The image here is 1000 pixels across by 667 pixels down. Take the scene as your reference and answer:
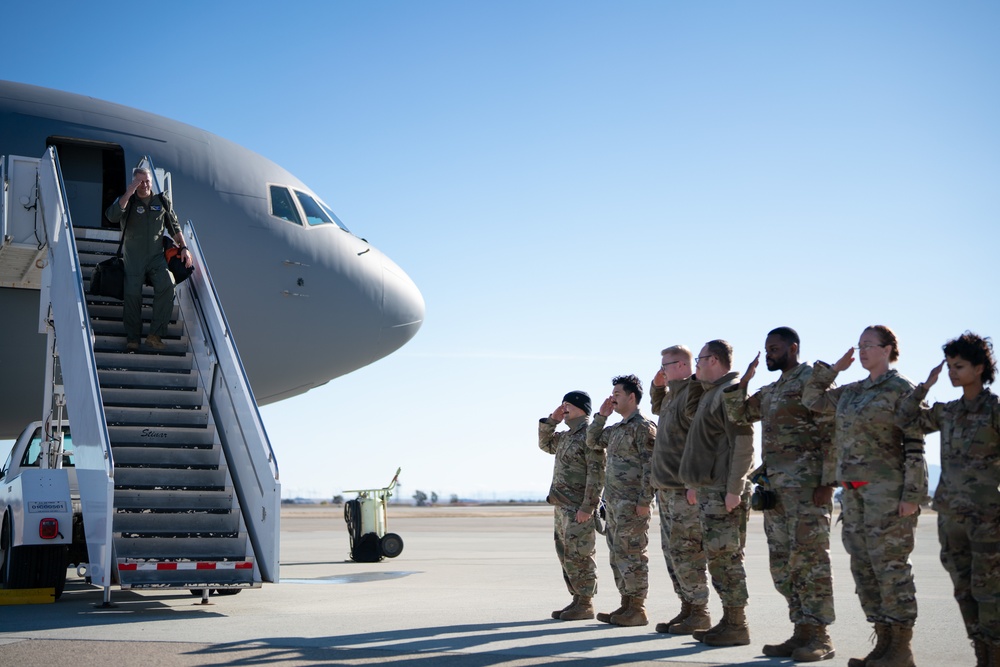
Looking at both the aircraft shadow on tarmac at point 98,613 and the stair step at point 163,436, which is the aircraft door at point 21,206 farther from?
the aircraft shadow on tarmac at point 98,613

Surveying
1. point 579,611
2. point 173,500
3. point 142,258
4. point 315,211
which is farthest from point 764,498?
point 315,211

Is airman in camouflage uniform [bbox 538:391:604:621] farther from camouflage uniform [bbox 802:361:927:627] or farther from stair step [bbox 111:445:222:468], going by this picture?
stair step [bbox 111:445:222:468]

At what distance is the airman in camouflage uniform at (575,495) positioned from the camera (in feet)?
25.7

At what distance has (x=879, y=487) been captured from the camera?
5.55 m

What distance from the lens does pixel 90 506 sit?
7.90 metres

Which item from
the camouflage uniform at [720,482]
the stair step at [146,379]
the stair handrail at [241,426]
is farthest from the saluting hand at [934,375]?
the stair step at [146,379]

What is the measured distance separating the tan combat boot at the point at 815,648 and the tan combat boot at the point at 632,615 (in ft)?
5.56

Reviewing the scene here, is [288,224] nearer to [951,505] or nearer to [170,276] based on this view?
[170,276]

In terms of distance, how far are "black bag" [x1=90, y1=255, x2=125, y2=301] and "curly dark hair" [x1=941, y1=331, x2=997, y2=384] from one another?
24.1 feet

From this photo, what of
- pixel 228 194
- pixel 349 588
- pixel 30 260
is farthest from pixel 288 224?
pixel 349 588

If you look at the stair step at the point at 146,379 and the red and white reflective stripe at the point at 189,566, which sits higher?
the stair step at the point at 146,379

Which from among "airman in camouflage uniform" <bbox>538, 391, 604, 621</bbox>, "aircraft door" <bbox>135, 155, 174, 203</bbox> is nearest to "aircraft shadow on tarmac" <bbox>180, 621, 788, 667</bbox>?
"airman in camouflage uniform" <bbox>538, 391, 604, 621</bbox>

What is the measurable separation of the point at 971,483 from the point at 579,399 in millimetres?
3736

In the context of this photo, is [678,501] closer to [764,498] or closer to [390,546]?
[764,498]
